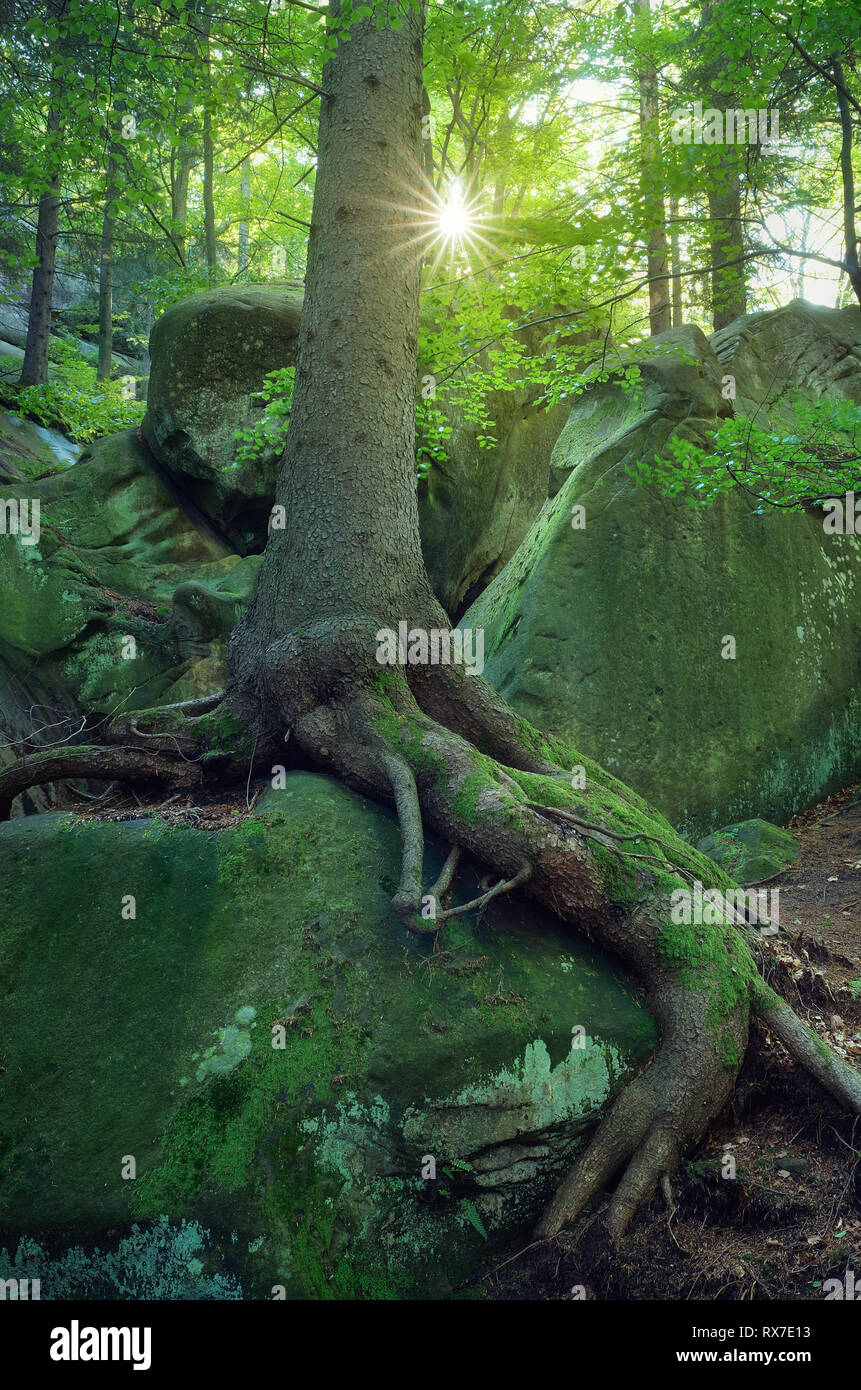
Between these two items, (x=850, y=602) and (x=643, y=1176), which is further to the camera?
(x=850, y=602)

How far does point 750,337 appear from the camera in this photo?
35.2ft

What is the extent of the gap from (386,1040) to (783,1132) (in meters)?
1.92

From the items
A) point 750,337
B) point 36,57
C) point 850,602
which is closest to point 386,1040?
point 850,602

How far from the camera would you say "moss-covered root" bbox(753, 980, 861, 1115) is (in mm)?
3684

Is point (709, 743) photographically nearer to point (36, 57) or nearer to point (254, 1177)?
point (254, 1177)

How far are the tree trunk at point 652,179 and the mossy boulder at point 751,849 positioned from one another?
4.91 m

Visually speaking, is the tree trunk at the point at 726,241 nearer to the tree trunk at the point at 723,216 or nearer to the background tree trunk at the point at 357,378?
the tree trunk at the point at 723,216

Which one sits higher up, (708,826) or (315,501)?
(315,501)

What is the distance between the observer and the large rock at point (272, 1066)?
316cm

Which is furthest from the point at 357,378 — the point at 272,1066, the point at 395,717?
the point at 272,1066

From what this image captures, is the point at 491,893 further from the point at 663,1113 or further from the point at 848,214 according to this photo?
the point at 848,214

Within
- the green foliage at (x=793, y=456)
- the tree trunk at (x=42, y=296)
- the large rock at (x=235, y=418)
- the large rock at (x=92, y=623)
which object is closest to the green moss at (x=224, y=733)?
the large rock at (x=92, y=623)
